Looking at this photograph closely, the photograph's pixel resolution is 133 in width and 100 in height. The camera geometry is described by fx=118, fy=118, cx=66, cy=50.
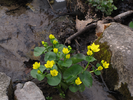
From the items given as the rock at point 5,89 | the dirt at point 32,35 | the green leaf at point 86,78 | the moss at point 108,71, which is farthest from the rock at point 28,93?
the moss at point 108,71

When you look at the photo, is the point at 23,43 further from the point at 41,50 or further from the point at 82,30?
the point at 82,30

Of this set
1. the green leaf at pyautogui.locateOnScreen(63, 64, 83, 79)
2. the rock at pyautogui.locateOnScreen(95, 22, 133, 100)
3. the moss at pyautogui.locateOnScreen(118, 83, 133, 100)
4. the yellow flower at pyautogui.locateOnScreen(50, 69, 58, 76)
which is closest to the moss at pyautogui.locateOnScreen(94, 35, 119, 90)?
the rock at pyautogui.locateOnScreen(95, 22, 133, 100)

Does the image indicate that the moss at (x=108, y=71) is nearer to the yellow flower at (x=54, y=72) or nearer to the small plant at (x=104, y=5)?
the yellow flower at (x=54, y=72)

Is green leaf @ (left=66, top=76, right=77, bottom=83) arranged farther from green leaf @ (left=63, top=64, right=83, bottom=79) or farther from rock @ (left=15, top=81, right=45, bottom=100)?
rock @ (left=15, top=81, right=45, bottom=100)

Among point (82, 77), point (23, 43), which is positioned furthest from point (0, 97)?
point (23, 43)

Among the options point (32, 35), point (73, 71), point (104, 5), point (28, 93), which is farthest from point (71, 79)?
point (104, 5)

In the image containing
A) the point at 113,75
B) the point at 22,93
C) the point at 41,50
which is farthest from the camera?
the point at 113,75

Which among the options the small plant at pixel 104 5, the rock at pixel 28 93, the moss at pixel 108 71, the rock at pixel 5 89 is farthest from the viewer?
the small plant at pixel 104 5
